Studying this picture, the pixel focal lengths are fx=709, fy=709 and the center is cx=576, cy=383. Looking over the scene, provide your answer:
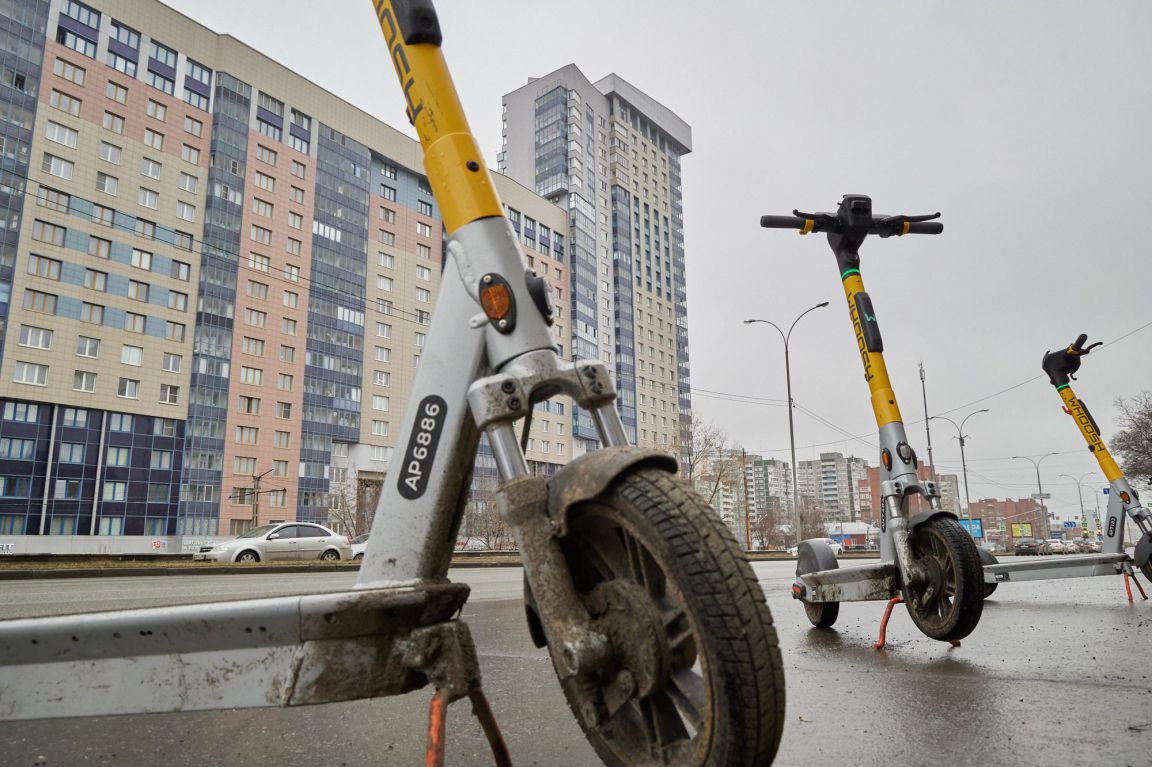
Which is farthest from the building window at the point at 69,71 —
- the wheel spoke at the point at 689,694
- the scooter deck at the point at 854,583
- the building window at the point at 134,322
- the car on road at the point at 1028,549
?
the car on road at the point at 1028,549

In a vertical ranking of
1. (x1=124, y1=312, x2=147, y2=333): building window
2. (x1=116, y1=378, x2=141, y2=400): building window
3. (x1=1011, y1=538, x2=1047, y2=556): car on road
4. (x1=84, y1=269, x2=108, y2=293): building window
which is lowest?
(x1=1011, y1=538, x2=1047, y2=556): car on road

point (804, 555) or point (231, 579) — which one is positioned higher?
point (804, 555)

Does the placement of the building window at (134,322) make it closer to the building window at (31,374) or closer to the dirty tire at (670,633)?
the building window at (31,374)

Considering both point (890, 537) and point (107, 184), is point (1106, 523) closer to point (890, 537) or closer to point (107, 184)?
point (890, 537)

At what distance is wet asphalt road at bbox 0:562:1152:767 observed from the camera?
7.38 ft

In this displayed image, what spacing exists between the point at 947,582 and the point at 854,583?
2.10 feet

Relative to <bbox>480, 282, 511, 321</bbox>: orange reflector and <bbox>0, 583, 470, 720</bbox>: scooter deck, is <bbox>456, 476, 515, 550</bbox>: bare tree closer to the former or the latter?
<bbox>0, 583, 470, 720</bbox>: scooter deck

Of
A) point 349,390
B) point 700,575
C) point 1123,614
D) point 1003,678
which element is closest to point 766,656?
point 700,575

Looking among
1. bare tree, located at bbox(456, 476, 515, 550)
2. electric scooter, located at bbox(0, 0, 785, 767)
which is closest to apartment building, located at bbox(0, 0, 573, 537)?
bare tree, located at bbox(456, 476, 515, 550)

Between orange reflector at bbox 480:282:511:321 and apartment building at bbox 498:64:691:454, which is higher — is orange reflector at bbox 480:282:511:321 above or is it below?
below

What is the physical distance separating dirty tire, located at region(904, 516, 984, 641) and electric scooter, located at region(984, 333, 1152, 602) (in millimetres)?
3120

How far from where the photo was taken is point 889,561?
4.49m

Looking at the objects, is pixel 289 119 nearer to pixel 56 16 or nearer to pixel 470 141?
pixel 56 16

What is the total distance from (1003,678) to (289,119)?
63082mm
